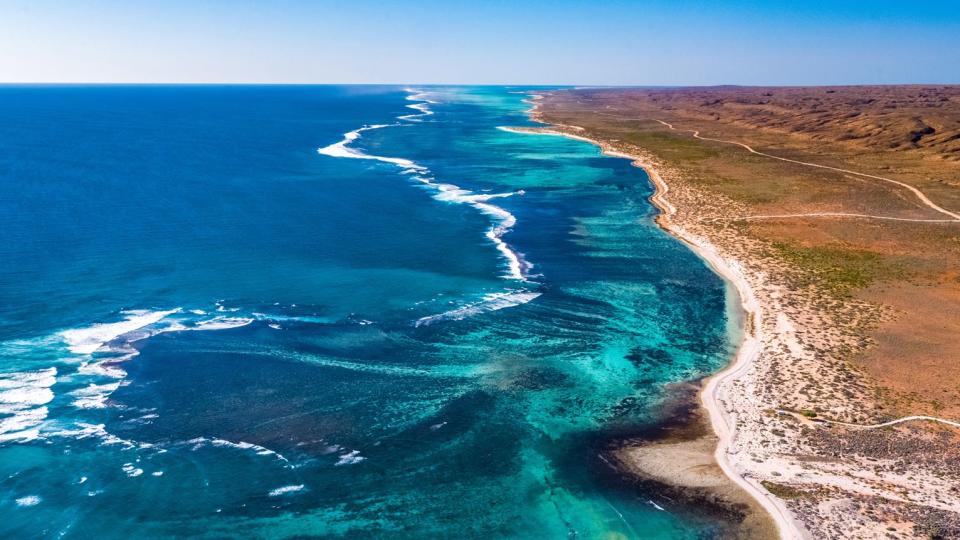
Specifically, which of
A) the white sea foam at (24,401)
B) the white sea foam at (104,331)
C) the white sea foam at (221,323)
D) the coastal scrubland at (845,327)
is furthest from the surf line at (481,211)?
the white sea foam at (24,401)

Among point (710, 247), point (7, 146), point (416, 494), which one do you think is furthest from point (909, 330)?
point (7, 146)

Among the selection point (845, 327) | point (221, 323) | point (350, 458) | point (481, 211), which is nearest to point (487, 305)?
point (221, 323)

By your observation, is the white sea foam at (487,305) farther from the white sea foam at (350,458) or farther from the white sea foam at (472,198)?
the white sea foam at (350,458)

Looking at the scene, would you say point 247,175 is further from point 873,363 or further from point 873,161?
point 873,161

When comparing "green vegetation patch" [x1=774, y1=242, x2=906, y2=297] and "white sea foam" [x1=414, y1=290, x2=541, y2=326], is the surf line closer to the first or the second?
"white sea foam" [x1=414, y1=290, x2=541, y2=326]

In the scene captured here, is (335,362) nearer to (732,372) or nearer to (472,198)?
(732,372)

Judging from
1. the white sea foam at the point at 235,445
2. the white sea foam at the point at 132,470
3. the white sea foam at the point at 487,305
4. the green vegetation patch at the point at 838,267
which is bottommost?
the white sea foam at the point at 132,470
